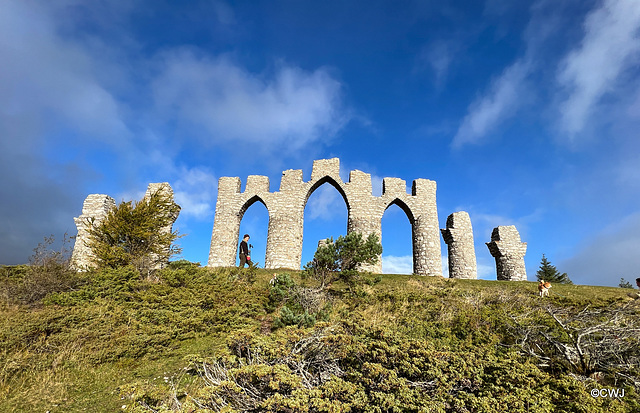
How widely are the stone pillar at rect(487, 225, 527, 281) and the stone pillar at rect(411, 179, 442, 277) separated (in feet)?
10.5

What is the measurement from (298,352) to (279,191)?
51.9ft

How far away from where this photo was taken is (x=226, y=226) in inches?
749

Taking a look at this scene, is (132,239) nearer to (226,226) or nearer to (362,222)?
(226,226)

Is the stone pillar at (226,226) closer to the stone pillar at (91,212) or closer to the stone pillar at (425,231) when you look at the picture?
the stone pillar at (91,212)

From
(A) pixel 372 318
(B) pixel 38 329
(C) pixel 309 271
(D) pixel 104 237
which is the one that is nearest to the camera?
(B) pixel 38 329

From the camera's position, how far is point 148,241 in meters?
12.6

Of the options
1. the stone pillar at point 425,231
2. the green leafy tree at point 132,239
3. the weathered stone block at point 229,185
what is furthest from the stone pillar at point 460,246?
the green leafy tree at point 132,239

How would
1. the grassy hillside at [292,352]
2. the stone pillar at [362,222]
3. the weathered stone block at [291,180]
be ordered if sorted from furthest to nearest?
1. the weathered stone block at [291,180]
2. the stone pillar at [362,222]
3. the grassy hillside at [292,352]

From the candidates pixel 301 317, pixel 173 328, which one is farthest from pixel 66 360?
pixel 301 317

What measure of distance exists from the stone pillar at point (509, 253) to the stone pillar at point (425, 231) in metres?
3.22

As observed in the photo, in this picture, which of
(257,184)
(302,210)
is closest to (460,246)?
(302,210)

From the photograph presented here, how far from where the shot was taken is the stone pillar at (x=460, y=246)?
1719 cm

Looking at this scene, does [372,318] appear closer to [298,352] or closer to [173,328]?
[298,352]

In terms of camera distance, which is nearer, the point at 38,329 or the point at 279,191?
the point at 38,329
